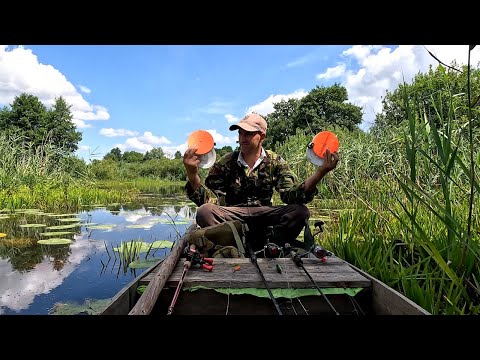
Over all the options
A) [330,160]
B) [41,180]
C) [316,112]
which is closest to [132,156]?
[316,112]

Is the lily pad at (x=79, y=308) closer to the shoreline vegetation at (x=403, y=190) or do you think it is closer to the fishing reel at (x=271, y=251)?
the fishing reel at (x=271, y=251)

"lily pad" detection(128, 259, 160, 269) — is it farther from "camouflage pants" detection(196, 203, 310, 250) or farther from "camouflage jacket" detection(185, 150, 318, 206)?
"camouflage jacket" detection(185, 150, 318, 206)

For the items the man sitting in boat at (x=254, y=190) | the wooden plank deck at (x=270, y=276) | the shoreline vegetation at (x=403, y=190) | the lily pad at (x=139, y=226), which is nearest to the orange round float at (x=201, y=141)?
the man sitting in boat at (x=254, y=190)

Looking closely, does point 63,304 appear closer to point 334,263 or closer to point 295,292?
point 295,292

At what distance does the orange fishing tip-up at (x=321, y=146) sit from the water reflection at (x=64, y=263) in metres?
1.89

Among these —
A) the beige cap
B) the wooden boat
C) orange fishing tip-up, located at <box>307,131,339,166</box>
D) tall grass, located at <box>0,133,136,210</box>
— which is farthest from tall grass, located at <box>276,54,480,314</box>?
tall grass, located at <box>0,133,136,210</box>

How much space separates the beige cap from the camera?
3.12 meters

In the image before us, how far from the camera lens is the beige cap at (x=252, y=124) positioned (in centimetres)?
312

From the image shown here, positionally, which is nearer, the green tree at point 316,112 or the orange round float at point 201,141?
the orange round float at point 201,141

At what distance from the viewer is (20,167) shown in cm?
856

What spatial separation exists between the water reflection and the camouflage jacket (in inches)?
41.3

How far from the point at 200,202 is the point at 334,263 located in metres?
1.23

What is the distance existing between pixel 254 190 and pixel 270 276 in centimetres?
127

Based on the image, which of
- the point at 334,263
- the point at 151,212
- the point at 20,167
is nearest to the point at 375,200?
the point at 334,263
